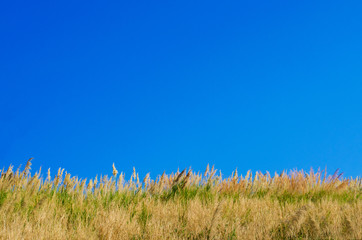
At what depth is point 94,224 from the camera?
14.9ft

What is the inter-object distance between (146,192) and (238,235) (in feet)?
9.75

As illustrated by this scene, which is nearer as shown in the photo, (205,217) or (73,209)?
(205,217)

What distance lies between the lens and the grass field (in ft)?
12.9

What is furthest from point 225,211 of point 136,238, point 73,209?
point 73,209

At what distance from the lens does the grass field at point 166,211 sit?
155 inches

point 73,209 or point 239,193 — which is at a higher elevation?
point 239,193

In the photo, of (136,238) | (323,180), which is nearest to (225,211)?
(136,238)

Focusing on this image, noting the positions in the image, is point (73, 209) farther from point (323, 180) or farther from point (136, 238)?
point (323, 180)

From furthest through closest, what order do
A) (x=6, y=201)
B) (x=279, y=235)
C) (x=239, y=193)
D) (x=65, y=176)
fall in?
(x=239, y=193), (x=65, y=176), (x=6, y=201), (x=279, y=235)

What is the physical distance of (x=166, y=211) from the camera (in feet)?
16.5

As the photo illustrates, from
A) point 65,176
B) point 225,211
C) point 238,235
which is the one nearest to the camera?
point 238,235

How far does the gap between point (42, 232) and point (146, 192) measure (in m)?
2.93

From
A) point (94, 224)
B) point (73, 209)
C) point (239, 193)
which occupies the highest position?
point (239, 193)

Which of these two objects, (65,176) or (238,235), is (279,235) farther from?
(65,176)
